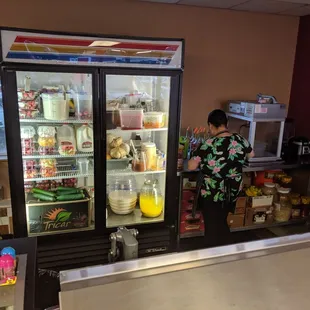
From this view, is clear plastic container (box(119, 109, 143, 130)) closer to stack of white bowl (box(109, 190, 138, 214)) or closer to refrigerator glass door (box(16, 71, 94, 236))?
refrigerator glass door (box(16, 71, 94, 236))

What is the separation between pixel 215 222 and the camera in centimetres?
303

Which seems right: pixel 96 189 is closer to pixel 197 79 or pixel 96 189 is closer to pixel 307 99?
pixel 197 79

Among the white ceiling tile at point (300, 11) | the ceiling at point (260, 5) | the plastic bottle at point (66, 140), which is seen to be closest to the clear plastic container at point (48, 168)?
the plastic bottle at point (66, 140)

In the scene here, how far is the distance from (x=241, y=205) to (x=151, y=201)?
3.36ft

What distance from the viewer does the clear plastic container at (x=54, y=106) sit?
2707 millimetres

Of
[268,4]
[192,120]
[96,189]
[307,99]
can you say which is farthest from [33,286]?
[307,99]

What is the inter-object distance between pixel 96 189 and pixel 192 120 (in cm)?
137

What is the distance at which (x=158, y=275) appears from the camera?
91 cm

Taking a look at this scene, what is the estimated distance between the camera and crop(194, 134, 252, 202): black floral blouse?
2.76 metres

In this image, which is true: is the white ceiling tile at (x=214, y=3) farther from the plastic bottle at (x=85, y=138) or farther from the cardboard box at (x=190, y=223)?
the cardboard box at (x=190, y=223)

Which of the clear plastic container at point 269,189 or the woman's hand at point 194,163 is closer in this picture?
the woman's hand at point 194,163

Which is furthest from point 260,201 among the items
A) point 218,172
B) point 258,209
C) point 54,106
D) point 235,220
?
point 54,106

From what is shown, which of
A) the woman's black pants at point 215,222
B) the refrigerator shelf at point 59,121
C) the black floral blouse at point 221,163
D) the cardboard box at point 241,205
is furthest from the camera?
the cardboard box at point 241,205

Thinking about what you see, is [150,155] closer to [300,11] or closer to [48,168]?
[48,168]
